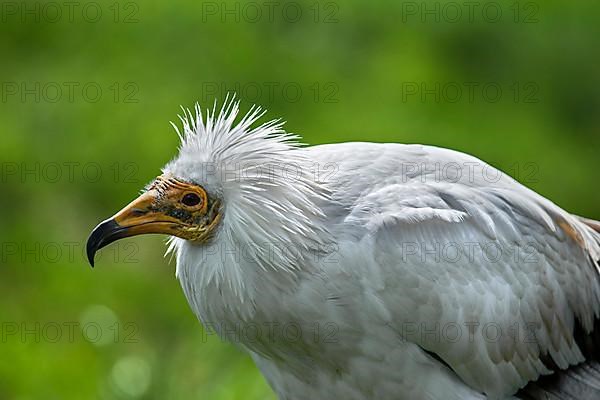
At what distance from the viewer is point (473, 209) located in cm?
500

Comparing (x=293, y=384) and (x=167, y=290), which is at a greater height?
(x=293, y=384)

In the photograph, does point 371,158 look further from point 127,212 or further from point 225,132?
point 127,212

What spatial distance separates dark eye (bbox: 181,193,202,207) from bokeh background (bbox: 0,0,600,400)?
9.34 ft

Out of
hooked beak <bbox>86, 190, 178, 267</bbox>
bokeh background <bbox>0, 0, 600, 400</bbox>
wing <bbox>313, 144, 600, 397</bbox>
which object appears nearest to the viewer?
hooked beak <bbox>86, 190, 178, 267</bbox>

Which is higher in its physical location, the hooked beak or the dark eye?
the dark eye

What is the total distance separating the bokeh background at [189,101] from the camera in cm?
809

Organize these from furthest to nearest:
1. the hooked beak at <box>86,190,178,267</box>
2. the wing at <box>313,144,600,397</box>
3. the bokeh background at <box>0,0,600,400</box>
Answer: the bokeh background at <box>0,0,600,400</box> → the wing at <box>313,144,600,397</box> → the hooked beak at <box>86,190,178,267</box>

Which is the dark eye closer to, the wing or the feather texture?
the feather texture

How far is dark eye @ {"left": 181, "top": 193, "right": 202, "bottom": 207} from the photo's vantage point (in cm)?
469

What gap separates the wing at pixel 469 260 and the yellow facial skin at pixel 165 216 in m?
0.54

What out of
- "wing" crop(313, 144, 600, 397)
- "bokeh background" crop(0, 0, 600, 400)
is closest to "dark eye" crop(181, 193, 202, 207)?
"wing" crop(313, 144, 600, 397)

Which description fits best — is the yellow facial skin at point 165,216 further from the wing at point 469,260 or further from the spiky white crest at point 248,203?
the wing at point 469,260

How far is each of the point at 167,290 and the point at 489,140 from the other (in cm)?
300

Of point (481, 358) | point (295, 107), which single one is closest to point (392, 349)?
point (481, 358)
